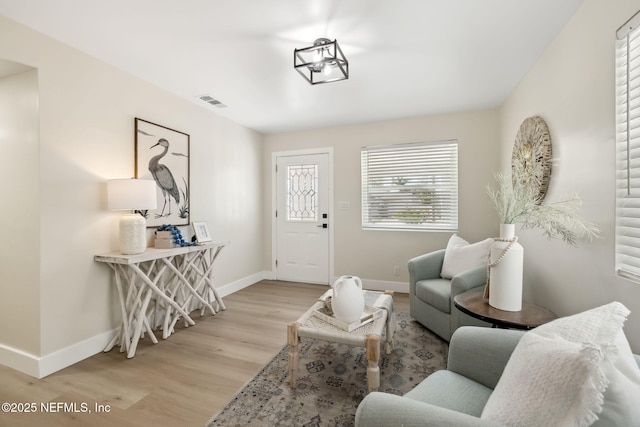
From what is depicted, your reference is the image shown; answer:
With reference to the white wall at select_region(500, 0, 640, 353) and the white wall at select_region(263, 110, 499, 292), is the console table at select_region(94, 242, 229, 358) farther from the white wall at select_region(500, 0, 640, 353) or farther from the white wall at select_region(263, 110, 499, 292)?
the white wall at select_region(500, 0, 640, 353)

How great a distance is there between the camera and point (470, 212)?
369 cm

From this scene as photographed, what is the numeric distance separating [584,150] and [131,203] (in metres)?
3.23

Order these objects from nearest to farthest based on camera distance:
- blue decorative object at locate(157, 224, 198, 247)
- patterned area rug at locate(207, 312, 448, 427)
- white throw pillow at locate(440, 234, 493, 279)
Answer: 1. patterned area rug at locate(207, 312, 448, 427)
2. white throw pillow at locate(440, 234, 493, 279)
3. blue decorative object at locate(157, 224, 198, 247)

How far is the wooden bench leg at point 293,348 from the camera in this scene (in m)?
1.82

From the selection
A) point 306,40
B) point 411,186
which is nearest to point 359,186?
point 411,186

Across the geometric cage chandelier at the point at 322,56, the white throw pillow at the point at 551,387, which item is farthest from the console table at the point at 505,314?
the geometric cage chandelier at the point at 322,56

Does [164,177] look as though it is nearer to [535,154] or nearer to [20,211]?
[20,211]

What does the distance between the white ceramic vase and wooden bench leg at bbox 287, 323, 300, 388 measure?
284 mm

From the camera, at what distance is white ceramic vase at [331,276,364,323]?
1.79m

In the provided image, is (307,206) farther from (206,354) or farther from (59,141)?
(59,141)

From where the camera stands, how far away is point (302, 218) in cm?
453

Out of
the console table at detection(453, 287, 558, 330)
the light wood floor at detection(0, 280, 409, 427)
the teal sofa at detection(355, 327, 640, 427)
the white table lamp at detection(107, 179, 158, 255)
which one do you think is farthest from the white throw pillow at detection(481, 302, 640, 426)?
the white table lamp at detection(107, 179, 158, 255)

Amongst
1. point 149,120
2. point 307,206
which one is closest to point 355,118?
point 307,206

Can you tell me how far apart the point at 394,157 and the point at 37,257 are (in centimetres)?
385
